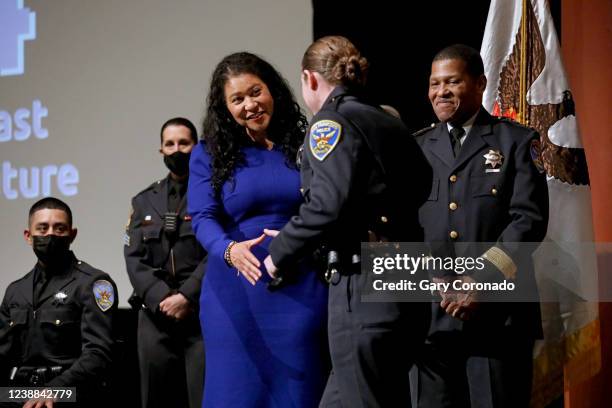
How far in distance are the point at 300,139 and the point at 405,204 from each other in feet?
2.65

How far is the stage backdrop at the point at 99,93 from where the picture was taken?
202 inches

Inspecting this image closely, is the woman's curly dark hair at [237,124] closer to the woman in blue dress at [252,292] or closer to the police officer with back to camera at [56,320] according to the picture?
the woman in blue dress at [252,292]

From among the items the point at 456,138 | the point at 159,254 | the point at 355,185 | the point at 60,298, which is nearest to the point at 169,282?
the point at 159,254

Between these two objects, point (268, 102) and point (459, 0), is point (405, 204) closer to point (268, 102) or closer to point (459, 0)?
point (268, 102)

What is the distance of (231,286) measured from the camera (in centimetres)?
314

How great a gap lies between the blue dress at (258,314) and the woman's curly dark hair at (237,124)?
0.27 ft

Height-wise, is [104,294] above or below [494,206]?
below

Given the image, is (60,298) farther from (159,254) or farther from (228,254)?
(228,254)

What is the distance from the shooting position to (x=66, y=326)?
409 centimetres

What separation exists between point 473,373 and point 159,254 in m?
1.87

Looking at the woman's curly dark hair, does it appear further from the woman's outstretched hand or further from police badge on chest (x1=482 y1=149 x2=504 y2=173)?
police badge on chest (x1=482 y1=149 x2=504 y2=173)

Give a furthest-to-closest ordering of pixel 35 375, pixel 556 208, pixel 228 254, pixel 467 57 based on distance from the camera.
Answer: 1. pixel 35 375
2. pixel 556 208
3. pixel 467 57
4. pixel 228 254

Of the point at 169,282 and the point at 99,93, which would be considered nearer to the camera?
the point at 169,282

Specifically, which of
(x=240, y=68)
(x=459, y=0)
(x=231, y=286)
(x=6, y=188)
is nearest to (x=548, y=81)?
(x=459, y=0)
